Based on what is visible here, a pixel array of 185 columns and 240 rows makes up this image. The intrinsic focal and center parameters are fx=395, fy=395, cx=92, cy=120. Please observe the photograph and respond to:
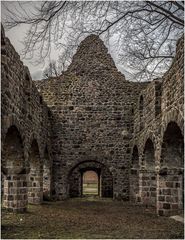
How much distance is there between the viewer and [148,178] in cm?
1374

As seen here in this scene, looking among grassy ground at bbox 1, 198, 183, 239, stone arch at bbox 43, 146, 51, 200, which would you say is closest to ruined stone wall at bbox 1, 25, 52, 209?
grassy ground at bbox 1, 198, 183, 239

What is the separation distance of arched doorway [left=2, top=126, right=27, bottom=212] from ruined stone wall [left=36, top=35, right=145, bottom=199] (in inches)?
251

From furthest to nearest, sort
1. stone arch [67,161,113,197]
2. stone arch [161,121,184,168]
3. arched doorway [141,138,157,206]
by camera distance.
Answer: stone arch [67,161,113,197] < arched doorway [141,138,157,206] < stone arch [161,121,184,168]

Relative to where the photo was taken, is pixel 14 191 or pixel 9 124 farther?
pixel 14 191

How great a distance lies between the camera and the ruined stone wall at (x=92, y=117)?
17219 mm

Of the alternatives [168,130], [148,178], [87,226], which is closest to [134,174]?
[148,178]

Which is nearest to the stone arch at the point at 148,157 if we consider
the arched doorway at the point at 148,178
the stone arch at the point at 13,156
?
the arched doorway at the point at 148,178

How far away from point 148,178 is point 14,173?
16.6 feet

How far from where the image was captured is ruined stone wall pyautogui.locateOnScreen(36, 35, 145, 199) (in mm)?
17219

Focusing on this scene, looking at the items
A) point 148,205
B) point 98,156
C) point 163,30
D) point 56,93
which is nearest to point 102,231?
point 163,30

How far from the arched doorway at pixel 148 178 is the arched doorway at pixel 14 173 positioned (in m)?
4.68

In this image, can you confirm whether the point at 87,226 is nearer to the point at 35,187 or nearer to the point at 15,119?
the point at 15,119

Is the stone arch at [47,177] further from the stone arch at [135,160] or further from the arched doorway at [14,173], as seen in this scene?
the arched doorway at [14,173]

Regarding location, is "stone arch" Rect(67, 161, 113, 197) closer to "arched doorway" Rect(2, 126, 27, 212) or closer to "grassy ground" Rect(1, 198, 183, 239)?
"arched doorway" Rect(2, 126, 27, 212)
